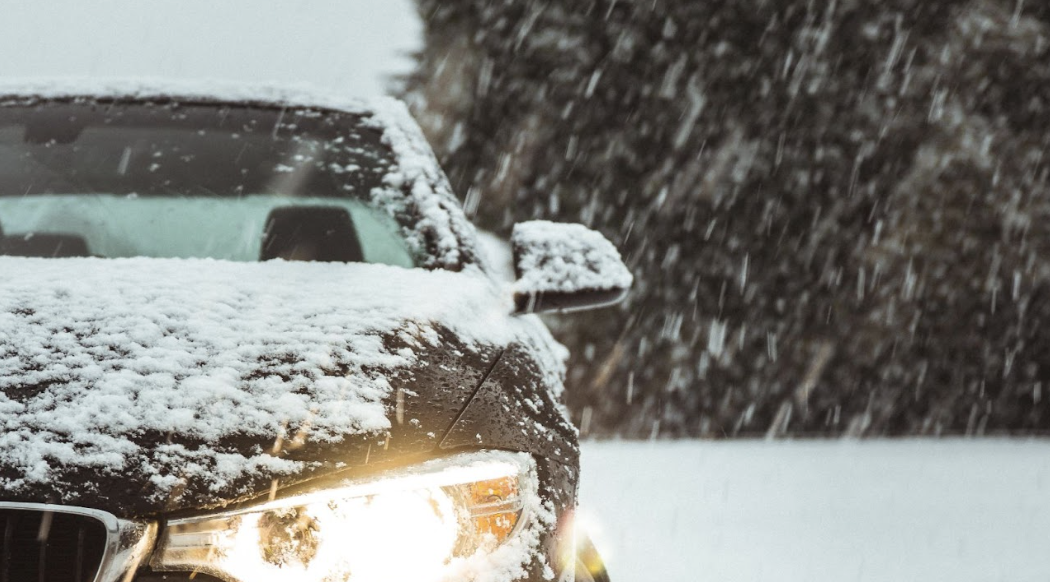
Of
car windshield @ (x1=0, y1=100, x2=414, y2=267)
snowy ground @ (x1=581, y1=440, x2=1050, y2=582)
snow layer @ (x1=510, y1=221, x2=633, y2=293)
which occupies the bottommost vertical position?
snowy ground @ (x1=581, y1=440, x2=1050, y2=582)

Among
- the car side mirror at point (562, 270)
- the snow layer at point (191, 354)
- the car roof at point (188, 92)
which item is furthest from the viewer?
the car roof at point (188, 92)

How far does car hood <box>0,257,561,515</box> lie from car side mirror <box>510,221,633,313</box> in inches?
6.6

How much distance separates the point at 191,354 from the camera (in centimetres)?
148

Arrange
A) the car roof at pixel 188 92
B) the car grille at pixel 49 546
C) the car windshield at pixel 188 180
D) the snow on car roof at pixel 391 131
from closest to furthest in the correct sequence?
the car grille at pixel 49 546 < the snow on car roof at pixel 391 131 < the car windshield at pixel 188 180 < the car roof at pixel 188 92

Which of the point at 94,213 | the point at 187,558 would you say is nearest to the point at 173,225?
the point at 94,213

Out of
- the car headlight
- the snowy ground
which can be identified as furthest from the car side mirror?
the snowy ground

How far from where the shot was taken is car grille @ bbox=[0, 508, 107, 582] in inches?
46.1

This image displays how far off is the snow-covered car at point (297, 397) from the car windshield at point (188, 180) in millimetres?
14

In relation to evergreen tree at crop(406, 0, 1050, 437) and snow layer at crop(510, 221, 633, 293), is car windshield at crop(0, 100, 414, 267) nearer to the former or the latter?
snow layer at crop(510, 221, 633, 293)

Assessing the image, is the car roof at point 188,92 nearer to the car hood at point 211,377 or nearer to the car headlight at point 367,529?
the car hood at point 211,377

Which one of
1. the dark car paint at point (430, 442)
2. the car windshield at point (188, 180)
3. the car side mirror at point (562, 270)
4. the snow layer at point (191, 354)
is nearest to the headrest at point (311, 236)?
the car windshield at point (188, 180)

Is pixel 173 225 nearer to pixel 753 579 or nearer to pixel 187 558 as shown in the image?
pixel 187 558

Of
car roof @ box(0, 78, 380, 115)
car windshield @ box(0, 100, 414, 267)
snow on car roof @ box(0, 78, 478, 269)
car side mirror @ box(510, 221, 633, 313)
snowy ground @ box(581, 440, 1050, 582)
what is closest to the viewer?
car side mirror @ box(510, 221, 633, 313)

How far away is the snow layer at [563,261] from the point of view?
6.77 ft
